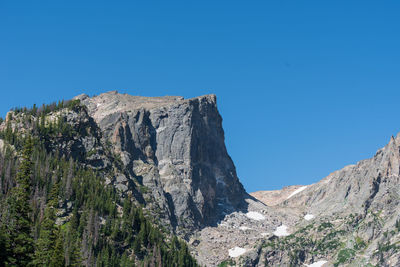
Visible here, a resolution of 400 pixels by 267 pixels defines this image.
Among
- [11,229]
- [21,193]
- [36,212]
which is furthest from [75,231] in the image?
[11,229]

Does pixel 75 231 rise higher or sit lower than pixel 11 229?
higher

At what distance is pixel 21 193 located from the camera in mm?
124312

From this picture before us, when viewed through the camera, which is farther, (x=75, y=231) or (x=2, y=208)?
(x=75, y=231)

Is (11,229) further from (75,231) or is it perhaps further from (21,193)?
(75,231)

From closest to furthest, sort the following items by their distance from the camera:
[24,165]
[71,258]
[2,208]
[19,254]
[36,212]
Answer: [19,254]
[71,258]
[24,165]
[2,208]
[36,212]

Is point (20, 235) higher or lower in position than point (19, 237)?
higher

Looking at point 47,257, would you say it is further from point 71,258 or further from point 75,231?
point 75,231

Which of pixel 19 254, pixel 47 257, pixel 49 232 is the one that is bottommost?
pixel 19 254

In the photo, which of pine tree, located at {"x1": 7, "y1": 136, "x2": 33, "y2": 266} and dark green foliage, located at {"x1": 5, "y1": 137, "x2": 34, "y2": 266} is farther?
pine tree, located at {"x1": 7, "y1": 136, "x2": 33, "y2": 266}

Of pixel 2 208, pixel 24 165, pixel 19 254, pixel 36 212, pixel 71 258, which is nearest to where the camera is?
pixel 19 254

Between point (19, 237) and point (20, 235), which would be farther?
point (20, 235)

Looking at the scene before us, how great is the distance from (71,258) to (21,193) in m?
18.1

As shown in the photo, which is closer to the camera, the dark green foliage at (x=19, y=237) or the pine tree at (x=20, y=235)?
the dark green foliage at (x=19, y=237)

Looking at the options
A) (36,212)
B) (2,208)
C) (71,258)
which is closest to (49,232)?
(71,258)
